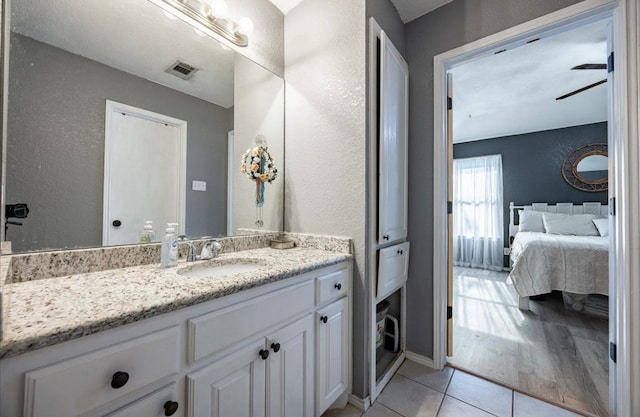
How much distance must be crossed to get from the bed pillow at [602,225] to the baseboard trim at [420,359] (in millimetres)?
3585

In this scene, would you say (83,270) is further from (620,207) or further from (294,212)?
(620,207)

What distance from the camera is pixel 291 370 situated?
1.07 m

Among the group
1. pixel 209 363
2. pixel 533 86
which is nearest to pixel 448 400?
pixel 209 363

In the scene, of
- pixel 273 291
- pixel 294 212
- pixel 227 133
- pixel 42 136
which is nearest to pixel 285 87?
pixel 227 133

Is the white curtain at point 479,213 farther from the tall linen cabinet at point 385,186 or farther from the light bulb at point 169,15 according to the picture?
the light bulb at point 169,15

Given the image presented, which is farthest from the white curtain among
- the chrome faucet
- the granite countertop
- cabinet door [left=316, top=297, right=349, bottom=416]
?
the chrome faucet

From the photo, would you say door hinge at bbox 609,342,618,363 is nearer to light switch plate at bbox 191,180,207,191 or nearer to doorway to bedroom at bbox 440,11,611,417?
doorway to bedroom at bbox 440,11,611,417

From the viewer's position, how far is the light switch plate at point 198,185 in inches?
54.6

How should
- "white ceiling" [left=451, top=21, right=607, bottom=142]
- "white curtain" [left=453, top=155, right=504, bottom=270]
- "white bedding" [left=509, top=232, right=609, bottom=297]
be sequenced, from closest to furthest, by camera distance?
"white ceiling" [left=451, top=21, right=607, bottom=142], "white bedding" [left=509, top=232, right=609, bottom=297], "white curtain" [left=453, top=155, right=504, bottom=270]

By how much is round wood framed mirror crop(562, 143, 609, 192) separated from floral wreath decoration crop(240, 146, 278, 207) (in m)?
5.13

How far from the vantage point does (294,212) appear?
1730 millimetres

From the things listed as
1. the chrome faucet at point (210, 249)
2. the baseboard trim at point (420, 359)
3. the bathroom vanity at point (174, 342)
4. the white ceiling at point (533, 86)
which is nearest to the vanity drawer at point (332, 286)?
the bathroom vanity at point (174, 342)

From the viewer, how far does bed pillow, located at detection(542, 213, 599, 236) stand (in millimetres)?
3607

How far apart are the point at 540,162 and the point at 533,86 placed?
218 cm
